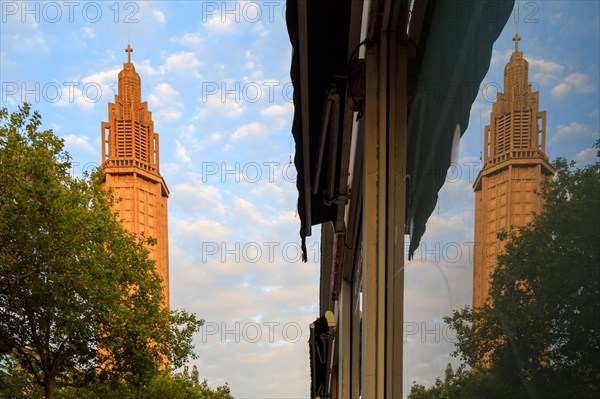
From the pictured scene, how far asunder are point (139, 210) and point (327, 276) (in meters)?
97.2

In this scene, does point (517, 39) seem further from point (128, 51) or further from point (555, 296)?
point (128, 51)

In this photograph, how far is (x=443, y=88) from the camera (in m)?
1.87

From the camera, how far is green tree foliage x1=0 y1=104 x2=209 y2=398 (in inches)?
627

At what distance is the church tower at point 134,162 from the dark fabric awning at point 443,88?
10147cm

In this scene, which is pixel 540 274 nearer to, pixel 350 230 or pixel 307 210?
pixel 307 210

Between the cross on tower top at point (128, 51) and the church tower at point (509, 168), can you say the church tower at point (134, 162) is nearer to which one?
the cross on tower top at point (128, 51)

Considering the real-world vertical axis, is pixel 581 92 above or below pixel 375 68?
below

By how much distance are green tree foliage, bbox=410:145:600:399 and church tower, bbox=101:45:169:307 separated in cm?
10272

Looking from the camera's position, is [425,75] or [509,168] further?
[425,75]

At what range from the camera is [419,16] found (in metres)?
2.26

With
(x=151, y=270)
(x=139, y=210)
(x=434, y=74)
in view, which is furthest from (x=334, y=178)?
(x=139, y=210)

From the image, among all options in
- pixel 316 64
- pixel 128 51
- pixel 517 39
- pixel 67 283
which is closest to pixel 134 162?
pixel 128 51

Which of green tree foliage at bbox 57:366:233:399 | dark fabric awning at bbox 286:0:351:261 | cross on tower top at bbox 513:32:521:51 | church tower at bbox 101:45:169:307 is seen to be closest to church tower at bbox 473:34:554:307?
cross on tower top at bbox 513:32:521:51

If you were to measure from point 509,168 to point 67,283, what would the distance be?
16.4 m
